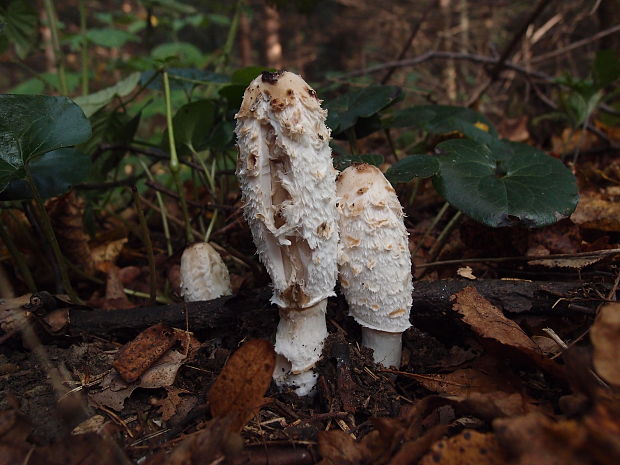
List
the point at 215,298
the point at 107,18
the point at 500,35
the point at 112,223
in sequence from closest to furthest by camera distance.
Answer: the point at 215,298 < the point at 112,223 < the point at 107,18 < the point at 500,35

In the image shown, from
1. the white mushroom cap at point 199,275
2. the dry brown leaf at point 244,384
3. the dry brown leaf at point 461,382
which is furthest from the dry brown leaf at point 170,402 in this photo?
the dry brown leaf at point 461,382

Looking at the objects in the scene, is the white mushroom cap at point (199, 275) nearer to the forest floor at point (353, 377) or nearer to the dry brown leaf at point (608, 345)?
the forest floor at point (353, 377)

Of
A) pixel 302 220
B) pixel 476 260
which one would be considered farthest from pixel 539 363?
pixel 302 220

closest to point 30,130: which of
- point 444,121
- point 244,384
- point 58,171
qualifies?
point 58,171

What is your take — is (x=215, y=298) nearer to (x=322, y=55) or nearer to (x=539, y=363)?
(x=539, y=363)

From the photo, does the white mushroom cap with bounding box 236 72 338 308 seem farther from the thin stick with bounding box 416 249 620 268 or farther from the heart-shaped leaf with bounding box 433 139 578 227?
the thin stick with bounding box 416 249 620 268

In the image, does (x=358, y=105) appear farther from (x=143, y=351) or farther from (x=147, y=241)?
(x=143, y=351)

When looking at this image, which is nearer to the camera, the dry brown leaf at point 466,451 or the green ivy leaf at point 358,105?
the dry brown leaf at point 466,451
